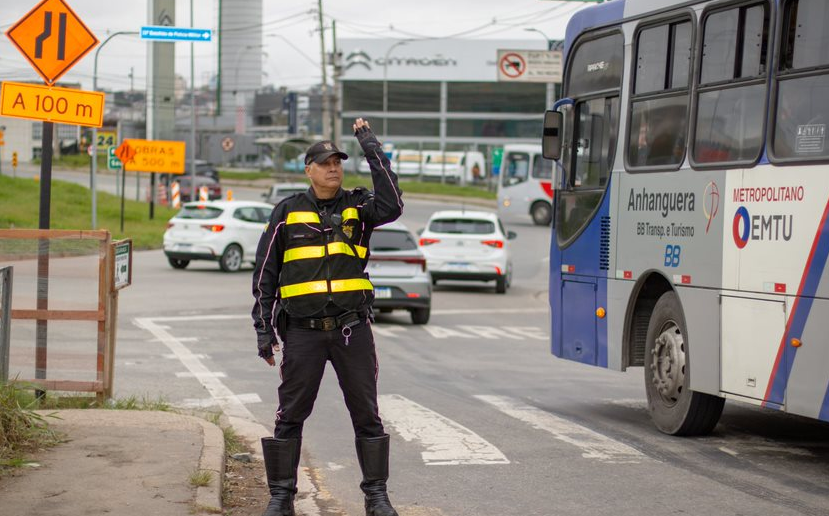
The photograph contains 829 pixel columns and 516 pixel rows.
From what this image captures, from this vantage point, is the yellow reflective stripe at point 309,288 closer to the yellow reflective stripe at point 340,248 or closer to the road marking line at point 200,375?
the yellow reflective stripe at point 340,248

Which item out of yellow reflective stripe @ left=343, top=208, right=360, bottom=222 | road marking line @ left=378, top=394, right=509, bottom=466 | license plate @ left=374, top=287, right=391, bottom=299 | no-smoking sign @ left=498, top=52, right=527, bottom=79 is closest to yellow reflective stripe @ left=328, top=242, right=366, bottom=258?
yellow reflective stripe @ left=343, top=208, right=360, bottom=222

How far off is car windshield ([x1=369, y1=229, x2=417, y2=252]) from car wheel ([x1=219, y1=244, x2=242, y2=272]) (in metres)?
11.1

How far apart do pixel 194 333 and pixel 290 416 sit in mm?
11450

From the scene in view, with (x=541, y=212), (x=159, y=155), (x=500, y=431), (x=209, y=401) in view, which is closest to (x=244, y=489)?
(x=500, y=431)

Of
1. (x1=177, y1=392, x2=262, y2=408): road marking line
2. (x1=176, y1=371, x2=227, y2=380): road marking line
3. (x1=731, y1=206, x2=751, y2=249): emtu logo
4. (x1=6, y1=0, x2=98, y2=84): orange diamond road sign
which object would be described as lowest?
(x1=176, y1=371, x2=227, y2=380): road marking line

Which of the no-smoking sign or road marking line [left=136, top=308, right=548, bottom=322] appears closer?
road marking line [left=136, top=308, right=548, bottom=322]

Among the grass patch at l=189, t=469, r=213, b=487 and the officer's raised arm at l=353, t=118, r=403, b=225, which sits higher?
the officer's raised arm at l=353, t=118, r=403, b=225

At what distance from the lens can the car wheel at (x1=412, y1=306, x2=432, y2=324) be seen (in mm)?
19984

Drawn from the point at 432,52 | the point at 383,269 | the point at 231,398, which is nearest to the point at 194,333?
the point at 383,269

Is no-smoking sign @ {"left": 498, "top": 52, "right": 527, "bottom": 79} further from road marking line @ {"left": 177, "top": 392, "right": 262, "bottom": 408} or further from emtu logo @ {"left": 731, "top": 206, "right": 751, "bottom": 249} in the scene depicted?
emtu logo @ {"left": 731, "top": 206, "right": 751, "bottom": 249}

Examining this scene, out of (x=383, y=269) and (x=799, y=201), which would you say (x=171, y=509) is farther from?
(x=383, y=269)

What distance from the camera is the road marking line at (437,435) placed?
869 centimetres

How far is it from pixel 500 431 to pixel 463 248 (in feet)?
56.2

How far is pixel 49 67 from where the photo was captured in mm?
10555
